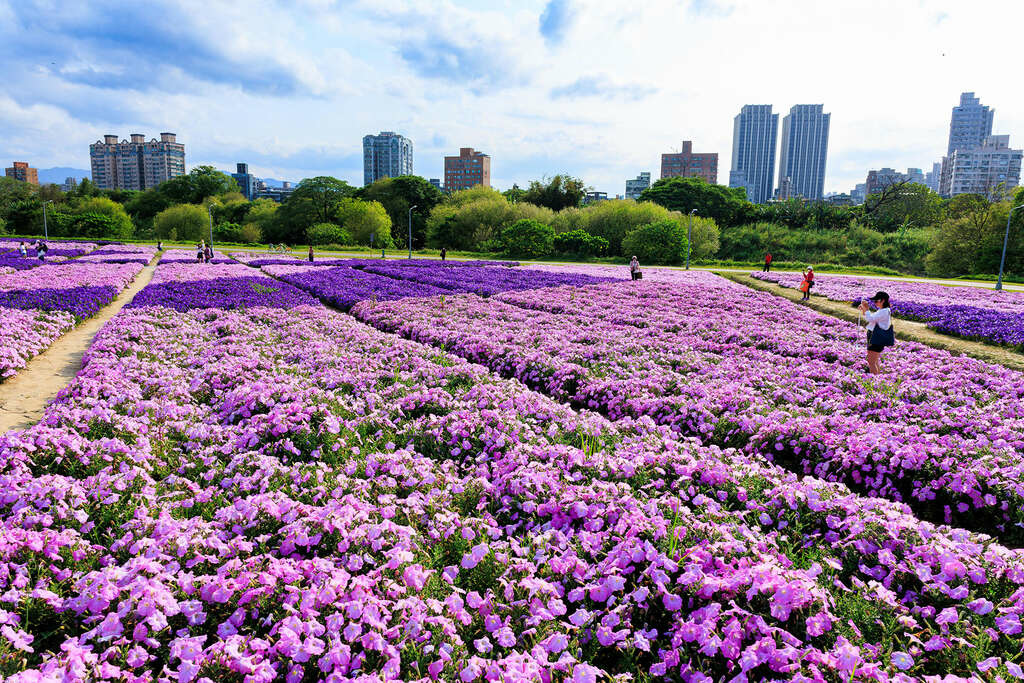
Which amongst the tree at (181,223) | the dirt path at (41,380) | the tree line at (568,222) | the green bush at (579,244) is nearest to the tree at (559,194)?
the tree line at (568,222)

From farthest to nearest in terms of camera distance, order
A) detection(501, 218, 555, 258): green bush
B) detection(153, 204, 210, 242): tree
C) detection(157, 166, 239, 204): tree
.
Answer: detection(157, 166, 239, 204): tree, detection(153, 204, 210, 242): tree, detection(501, 218, 555, 258): green bush

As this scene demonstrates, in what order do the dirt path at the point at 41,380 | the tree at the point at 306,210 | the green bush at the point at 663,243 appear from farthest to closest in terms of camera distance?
the tree at the point at 306,210 < the green bush at the point at 663,243 < the dirt path at the point at 41,380

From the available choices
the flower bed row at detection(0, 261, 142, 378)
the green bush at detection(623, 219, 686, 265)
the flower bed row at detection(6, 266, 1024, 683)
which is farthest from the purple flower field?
the green bush at detection(623, 219, 686, 265)

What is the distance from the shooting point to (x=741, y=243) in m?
75.3

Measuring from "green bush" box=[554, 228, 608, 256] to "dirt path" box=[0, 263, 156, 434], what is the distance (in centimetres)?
5496

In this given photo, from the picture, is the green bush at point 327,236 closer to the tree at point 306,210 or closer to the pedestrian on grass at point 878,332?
the tree at point 306,210

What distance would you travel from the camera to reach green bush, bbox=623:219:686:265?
61.0m

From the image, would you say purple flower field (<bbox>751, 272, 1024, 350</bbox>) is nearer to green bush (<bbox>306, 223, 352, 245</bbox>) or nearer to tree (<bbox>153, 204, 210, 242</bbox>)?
green bush (<bbox>306, 223, 352, 245</bbox>)

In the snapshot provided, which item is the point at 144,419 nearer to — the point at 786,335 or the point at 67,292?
the point at 786,335

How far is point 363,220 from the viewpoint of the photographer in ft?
295

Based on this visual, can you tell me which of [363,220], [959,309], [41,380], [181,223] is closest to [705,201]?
[363,220]

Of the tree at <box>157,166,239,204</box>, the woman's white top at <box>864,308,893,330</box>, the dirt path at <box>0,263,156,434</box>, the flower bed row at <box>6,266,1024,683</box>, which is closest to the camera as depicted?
the flower bed row at <box>6,266,1024,683</box>

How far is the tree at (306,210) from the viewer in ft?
314

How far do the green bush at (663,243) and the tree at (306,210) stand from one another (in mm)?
56575
